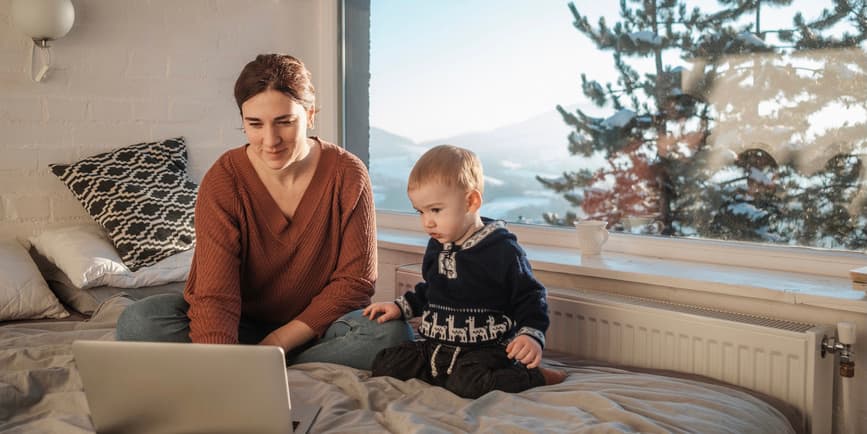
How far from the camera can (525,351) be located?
5.32 ft

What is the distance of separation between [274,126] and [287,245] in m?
0.29

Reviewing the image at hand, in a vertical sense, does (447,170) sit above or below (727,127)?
below

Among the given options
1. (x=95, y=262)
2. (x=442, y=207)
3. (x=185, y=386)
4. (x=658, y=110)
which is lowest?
(x=185, y=386)

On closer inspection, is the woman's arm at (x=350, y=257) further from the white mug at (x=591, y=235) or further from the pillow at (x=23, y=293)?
the pillow at (x=23, y=293)

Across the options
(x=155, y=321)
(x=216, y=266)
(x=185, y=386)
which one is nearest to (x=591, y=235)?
(x=216, y=266)

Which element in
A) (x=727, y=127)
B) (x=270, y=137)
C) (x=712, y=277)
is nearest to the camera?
(x=270, y=137)

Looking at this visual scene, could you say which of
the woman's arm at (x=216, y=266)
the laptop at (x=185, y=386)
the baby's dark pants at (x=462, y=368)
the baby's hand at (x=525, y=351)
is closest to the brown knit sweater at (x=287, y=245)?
the woman's arm at (x=216, y=266)

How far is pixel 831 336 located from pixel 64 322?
1.94 metres

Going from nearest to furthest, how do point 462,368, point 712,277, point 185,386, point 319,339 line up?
point 185,386
point 462,368
point 319,339
point 712,277

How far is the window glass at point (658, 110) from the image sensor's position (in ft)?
6.73

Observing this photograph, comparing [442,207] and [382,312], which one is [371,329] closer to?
[382,312]

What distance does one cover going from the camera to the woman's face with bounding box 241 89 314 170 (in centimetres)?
181

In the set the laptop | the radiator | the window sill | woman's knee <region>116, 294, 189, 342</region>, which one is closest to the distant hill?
the window sill

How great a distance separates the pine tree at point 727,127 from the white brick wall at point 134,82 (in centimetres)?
139
